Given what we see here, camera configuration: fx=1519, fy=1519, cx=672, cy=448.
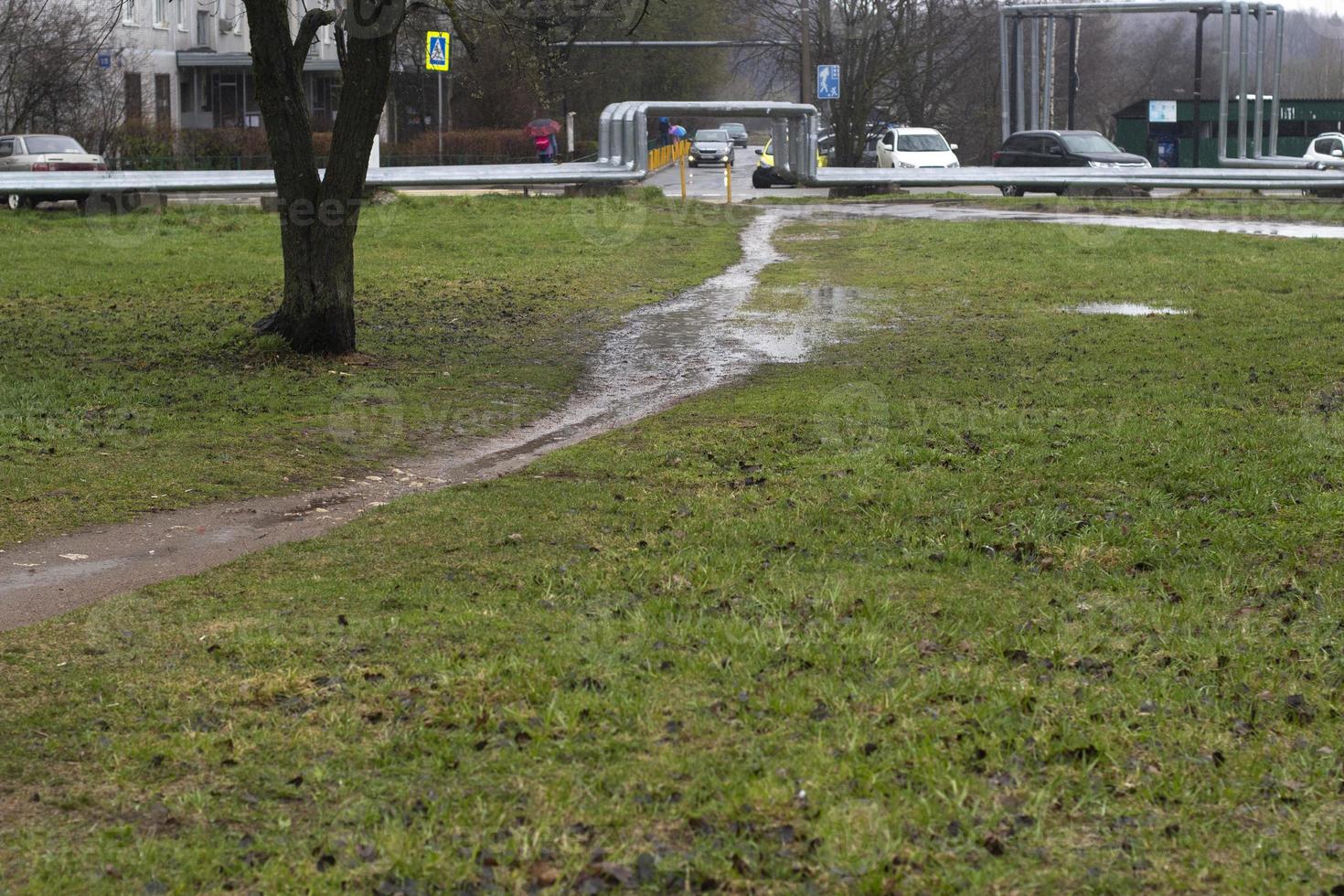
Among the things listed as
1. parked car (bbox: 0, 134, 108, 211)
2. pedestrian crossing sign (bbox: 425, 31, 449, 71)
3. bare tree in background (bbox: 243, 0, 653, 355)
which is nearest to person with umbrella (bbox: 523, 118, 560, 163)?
parked car (bbox: 0, 134, 108, 211)

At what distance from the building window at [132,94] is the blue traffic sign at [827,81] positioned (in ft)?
64.9

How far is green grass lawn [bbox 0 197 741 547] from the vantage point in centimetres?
919

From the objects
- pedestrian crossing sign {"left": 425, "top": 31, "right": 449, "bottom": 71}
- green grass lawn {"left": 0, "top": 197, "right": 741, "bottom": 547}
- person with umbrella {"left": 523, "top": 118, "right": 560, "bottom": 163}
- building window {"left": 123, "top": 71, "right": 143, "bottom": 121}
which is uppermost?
building window {"left": 123, "top": 71, "right": 143, "bottom": 121}

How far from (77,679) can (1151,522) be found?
16.3 feet

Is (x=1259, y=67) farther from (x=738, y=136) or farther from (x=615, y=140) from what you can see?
(x=738, y=136)

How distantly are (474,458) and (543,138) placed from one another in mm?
36679

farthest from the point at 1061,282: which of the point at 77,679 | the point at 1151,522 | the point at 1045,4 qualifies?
the point at 1045,4

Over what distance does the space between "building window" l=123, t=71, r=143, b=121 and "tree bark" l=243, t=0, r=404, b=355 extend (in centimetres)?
3320

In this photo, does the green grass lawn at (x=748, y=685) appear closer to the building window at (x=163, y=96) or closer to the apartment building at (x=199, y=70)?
the apartment building at (x=199, y=70)

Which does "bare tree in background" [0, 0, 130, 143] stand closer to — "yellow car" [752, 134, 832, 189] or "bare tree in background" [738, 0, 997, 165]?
"yellow car" [752, 134, 832, 189]

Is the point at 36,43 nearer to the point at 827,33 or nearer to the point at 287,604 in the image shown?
the point at 827,33

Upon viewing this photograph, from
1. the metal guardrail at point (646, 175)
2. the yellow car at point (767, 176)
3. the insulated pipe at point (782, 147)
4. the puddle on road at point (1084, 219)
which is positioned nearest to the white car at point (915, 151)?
the yellow car at point (767, 176)

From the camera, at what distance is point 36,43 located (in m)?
37.5

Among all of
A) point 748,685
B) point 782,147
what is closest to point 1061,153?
point 782,147
